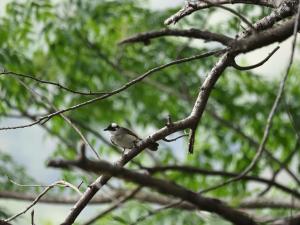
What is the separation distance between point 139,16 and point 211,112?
2102 mm

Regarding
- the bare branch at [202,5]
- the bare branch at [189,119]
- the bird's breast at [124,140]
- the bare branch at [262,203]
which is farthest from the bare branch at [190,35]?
the bare branch at [262,203]

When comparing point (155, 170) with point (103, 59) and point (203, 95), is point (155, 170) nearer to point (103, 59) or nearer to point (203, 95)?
point (203, 95)

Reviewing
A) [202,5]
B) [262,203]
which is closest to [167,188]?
[202,5]

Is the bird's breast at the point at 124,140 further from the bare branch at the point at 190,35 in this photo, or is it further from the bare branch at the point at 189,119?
the bare branch at the point at 189,119

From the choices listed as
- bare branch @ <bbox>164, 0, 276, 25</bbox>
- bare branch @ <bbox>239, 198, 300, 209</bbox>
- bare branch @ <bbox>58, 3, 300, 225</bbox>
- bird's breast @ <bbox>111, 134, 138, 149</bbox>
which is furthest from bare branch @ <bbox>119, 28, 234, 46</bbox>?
bare branch @ <bbox>239, 198, 300, 209</bbox>

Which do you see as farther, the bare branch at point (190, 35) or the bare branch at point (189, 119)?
the bare branch at point (190, 35)

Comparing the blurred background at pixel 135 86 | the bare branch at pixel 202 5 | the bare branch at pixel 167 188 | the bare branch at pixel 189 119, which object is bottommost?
the bare branch at pixel 167 188

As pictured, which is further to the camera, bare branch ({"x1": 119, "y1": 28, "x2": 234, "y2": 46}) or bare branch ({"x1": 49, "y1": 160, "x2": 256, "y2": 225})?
bare branch ({"x1": 119, "y1": 28, "x2": 234, "y2": 46})

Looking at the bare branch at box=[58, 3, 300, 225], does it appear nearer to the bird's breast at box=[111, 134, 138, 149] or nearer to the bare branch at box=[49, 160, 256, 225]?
the bare branch at box=[49, 160, 256, 225]

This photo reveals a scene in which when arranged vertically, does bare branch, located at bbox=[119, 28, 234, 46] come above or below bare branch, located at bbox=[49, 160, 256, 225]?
above

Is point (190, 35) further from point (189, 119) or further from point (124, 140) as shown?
point (124, 140)

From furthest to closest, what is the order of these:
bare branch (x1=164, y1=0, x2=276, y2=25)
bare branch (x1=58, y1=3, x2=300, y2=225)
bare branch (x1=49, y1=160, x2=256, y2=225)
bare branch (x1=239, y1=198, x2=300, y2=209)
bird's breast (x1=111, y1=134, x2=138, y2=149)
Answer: bare branch (x1=239, y1=198, x2=300, y2=209), bird's breast (x1=111, y1=134, x2=138, y2=149), bare branch (x1=164, y1=0, x2=276, y2=25), bare branch (x1=58, y1=3, x2=300, y2=225), bare branch (x1=49, y1=160, x2=256, y2=225)

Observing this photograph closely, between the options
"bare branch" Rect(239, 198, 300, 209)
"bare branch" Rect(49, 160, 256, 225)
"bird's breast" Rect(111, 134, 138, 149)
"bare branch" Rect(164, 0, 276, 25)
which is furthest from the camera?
"bare branch" Rect(239, 198, 300, 209)

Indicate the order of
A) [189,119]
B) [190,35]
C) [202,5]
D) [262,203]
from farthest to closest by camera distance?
[262,203], [190,35], [202,5], [189,119]
